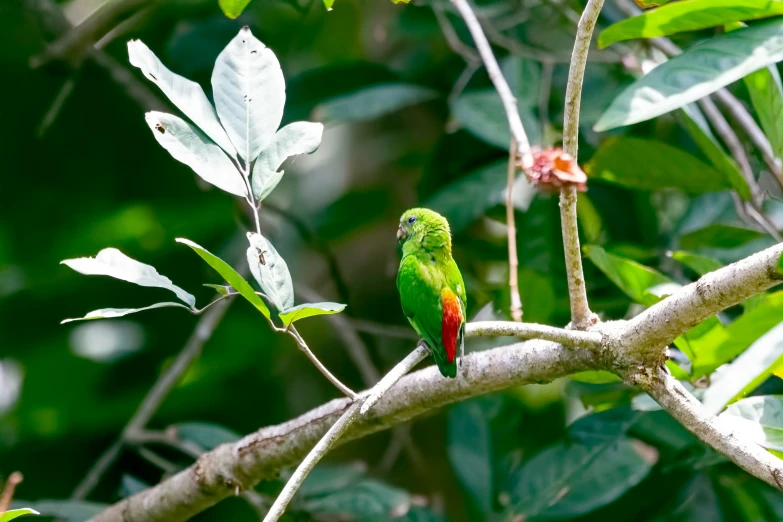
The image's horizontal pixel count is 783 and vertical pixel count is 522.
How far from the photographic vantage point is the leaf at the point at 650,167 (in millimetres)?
2129

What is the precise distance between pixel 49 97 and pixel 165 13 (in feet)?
2.22

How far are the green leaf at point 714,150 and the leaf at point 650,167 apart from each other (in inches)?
1.4

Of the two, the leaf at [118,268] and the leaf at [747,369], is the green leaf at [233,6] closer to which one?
the leaf at [118,268]

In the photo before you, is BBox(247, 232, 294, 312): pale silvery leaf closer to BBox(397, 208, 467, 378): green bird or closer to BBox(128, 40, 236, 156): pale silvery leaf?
BBox(128, 40, 236, 156): pale silvery leaf

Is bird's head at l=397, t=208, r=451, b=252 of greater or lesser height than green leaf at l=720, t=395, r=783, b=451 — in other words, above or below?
above

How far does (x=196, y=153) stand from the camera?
1342mm

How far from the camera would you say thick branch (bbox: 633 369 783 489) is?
1195 millimetres

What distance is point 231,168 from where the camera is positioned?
1352 mm

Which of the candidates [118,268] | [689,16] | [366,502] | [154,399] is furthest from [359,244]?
[118,268]

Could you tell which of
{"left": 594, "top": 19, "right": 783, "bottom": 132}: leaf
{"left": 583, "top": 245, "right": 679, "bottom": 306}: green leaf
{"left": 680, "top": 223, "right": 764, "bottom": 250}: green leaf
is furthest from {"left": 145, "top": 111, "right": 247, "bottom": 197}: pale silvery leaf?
{"left": 680, "top": 223, "right": 764, "bottom": 250}: green leaf

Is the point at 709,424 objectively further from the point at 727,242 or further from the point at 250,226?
the point at 250,226

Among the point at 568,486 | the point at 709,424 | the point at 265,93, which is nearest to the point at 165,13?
the point at 265,93

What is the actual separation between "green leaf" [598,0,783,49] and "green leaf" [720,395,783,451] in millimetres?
731

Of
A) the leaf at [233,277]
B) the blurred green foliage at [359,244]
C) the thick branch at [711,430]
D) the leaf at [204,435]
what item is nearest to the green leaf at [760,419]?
the thick branch at [711,430]
